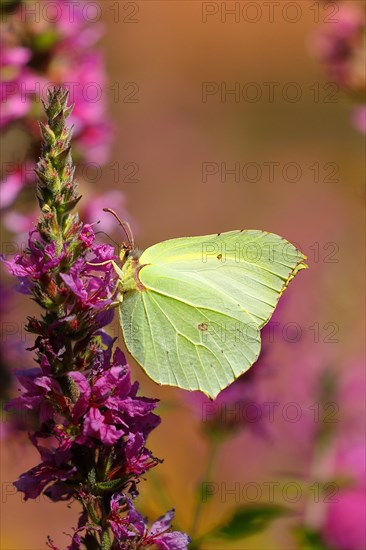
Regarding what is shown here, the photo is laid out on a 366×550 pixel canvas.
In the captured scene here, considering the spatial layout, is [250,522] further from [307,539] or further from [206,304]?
[206,304]

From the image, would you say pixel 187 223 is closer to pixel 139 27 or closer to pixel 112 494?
pixel 139 27

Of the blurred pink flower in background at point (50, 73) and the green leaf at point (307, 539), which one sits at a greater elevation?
the blurred pink flower in background at point (50, 73)

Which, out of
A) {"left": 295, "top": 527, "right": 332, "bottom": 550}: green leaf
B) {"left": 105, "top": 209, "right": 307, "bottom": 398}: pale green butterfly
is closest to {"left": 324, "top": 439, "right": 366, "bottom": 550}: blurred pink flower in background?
{"left": 295, "top": 527, "right": 332, "bottom": 550}: green leaf

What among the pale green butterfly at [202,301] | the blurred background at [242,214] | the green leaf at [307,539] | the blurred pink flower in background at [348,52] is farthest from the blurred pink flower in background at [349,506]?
the blurred pink flower in background at [348,52]

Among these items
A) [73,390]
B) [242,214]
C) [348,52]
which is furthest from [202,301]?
[242,214]

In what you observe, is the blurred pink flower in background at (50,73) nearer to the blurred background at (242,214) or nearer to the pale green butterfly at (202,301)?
the blurred background at (242,214)

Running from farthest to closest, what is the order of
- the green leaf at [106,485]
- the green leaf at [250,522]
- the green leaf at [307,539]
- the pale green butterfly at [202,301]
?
the green leaf at [307,539] < the green leaf at [250,522] < the pale green butterfly at [202,301] < the green leaf at [106,485]

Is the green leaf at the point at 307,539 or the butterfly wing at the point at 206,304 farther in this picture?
the green leaf at the point at 307,539
